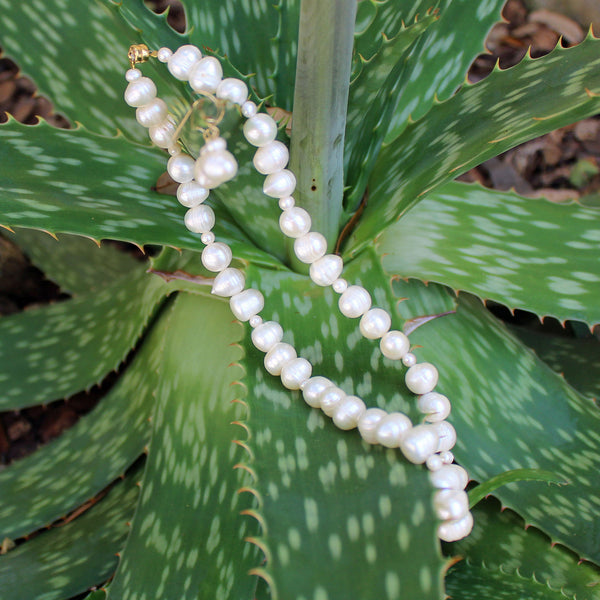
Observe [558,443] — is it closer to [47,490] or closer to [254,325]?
[254,325]

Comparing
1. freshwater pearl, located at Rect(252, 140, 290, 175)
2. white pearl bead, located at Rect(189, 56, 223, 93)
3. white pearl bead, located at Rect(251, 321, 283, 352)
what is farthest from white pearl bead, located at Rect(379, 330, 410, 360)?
white pearl bead, located at Rect(189, 56, 223, 93)

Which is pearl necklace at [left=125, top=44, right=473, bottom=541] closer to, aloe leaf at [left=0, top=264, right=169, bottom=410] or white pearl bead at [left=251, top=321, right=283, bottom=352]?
white pearl bead at [left=251, top=321, right=283, bottom=352]

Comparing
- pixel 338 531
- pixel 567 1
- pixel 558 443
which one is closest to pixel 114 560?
pixel 338 531

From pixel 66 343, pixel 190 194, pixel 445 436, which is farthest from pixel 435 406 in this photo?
pixel 66 343

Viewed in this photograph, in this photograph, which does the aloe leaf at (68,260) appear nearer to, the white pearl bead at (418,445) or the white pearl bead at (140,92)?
the white pearl bead at (140,92)

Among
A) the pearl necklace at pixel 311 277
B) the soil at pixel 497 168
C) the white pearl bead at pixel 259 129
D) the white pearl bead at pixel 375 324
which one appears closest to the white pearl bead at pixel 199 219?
the pearl necklace at pixel 311 277

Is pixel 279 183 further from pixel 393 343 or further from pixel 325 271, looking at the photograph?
pixel 393 343
